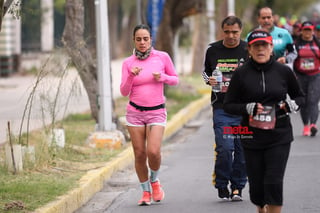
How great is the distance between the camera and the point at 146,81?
9336 mm

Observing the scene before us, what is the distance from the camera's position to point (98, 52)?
1352cm

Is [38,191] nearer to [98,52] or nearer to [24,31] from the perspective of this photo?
[98,52]

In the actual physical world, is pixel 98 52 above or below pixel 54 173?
above

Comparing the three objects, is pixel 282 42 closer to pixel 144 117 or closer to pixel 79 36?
pixel 79 36

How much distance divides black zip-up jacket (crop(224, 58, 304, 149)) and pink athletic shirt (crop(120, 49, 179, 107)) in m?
2.01

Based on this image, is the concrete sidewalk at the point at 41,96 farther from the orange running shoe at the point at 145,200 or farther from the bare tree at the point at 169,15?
the orange running shoe at the point at 145,200

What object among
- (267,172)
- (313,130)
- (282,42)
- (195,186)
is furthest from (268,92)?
(313,130)

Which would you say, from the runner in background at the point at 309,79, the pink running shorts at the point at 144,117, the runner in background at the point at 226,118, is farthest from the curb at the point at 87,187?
the runner in background at the point at 309,79

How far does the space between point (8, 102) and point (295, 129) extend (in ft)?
25.3

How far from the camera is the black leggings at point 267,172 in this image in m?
7.16

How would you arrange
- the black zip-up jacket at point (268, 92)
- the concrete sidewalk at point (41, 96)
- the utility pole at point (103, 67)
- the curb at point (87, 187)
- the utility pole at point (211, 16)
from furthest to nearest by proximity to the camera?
1. the utility pole at point (211, 16)
2. the utility pole at point (103, 67)
3. the concrete sidewalk at point (41, 96)
4. the curb at point (87, 187)
5. the black zip-up jacket at point (268, 92)

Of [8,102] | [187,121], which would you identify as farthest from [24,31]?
[187,121]

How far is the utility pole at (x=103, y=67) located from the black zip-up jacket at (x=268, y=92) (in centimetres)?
627

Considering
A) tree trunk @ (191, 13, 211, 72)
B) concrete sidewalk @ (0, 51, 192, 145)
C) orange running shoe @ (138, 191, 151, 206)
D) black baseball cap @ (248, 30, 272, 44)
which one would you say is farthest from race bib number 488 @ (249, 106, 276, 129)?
tree trunk @ (191, 13, 211, 72)
